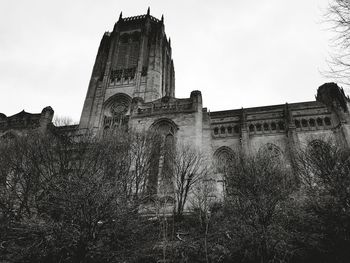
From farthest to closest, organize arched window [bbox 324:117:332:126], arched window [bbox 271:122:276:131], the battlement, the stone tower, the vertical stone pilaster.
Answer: the battlement → the stone tower → arched window [bbox 271:122:276:131] → arched window [bbox 324:117:332:126] → the vertical stone pilaster

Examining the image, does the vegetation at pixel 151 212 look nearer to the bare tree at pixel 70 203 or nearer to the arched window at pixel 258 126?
the bare tree at pixel 70 203

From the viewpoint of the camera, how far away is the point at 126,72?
3934 cm

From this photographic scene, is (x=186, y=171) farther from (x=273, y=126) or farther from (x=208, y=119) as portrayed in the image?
(x=273, y=126)

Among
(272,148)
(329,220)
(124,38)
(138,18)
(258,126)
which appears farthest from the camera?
(138,18)

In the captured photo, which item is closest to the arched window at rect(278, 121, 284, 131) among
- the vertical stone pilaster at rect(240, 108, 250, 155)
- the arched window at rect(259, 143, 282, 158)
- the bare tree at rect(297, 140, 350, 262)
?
the arched window at rect(259, 143, 282, 158)

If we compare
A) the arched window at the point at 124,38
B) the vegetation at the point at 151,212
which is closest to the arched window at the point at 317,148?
the vegetation at the point at 151,212

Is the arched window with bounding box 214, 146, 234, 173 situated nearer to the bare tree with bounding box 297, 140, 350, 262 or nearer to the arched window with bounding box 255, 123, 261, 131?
the arched window with bounding box 255, 123, 261, 131

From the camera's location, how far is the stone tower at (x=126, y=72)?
3575cm

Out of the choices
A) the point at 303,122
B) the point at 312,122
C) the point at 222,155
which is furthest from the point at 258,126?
the point at 312,122

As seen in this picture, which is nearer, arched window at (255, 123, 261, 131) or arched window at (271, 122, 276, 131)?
arched window at (271, 122, 276, 131)

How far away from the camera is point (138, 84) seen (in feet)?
121

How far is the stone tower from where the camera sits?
117ft

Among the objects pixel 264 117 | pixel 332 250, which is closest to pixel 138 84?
pixel 264 117

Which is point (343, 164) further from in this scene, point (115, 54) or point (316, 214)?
point (115, 54)
